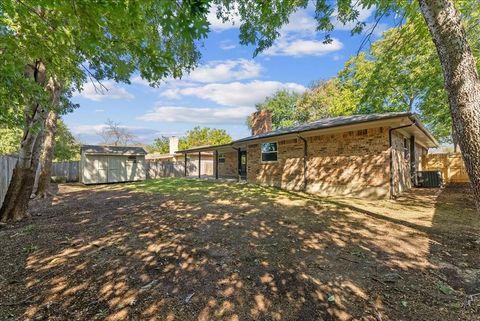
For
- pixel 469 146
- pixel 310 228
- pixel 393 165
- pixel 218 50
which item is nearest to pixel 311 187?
pixel 393 165

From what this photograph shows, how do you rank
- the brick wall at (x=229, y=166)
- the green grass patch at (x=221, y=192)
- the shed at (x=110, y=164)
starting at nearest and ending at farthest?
the green grass patch at (x=221, y=192), the shed at (x=110, y=164), the brick wall at (x=229, y=166)

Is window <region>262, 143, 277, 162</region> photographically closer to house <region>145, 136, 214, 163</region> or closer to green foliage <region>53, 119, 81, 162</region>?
house <region>145, 136, 214, 163</region>

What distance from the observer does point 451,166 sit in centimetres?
1552

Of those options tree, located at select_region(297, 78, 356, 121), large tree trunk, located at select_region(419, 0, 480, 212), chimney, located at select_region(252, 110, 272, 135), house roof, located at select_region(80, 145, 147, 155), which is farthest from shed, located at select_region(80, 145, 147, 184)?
large tree trunk, located at select_region(419, 0, 480, 212)

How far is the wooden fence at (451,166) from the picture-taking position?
1521 cm

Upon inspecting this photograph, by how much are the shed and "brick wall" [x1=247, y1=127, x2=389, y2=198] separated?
13.7 m

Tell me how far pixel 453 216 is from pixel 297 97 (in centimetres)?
3013

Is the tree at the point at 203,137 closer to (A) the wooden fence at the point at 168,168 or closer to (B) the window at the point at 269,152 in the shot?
(A) the wooden fence at the point at 168,168

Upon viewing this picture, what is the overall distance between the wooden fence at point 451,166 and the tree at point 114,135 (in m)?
43.0

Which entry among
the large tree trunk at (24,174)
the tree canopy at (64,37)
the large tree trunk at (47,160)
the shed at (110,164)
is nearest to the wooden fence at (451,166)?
the tree canopy at (64,37)

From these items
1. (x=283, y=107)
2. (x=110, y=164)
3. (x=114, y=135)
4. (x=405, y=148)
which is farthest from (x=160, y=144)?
(x=405, y=148)

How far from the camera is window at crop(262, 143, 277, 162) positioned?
1391 cm

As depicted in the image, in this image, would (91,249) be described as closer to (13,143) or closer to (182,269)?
(182,269)

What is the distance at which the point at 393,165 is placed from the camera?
9578 millimetres
